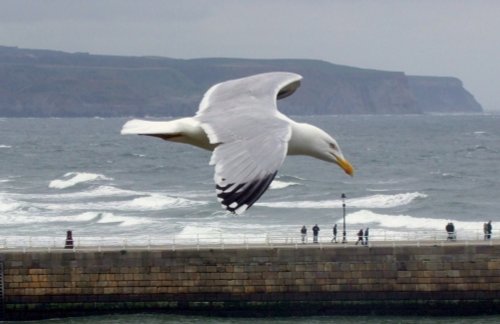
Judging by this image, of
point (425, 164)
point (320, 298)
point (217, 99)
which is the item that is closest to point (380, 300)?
point (320, 298)

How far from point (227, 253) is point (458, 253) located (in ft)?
16.7

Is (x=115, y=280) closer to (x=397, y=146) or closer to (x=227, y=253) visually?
(x=227, y=253)

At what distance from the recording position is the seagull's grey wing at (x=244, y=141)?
991cm

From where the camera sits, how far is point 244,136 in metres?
10.6

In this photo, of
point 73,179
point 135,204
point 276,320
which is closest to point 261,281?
point 276,320

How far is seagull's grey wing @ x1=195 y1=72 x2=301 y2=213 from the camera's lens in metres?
9.91

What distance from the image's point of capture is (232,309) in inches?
1319

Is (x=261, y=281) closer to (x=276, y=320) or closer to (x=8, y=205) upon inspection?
(x=276, y=320)

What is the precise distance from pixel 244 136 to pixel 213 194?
5491 centimetres

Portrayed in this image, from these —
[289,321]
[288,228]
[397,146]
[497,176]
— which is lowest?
[289,321]

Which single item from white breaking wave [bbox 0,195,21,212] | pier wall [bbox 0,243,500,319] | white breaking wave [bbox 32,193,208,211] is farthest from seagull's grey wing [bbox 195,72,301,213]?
white breaking wave [bbox 32,193,208,211]

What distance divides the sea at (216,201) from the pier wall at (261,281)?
403 mm

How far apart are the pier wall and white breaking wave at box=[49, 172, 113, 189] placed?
40.3m

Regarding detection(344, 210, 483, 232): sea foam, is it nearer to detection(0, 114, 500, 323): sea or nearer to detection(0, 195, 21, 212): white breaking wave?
detection(0, 114, 500, 323): sea
